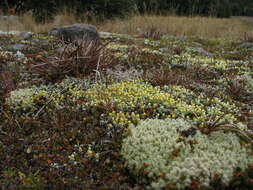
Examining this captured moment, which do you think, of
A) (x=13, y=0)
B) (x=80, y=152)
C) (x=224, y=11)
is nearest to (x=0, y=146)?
(x=80, y=152)

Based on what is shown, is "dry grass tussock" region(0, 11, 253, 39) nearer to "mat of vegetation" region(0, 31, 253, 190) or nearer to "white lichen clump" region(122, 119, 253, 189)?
"mat of vegetation" region(0, 31, 253, 190)

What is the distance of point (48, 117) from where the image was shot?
3627mm

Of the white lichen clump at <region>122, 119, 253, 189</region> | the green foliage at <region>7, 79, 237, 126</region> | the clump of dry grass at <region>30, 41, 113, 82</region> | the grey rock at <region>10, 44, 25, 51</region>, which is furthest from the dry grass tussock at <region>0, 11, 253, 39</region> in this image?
the white lichen clump at <region>122, 119, 253, 189</region>

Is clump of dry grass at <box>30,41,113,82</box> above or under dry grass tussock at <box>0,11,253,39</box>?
under

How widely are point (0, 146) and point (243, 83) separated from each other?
4.53 m

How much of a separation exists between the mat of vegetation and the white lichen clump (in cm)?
1

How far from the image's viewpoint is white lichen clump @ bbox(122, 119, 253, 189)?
7.84ft

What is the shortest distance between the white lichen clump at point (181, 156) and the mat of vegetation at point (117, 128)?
0.01 meters

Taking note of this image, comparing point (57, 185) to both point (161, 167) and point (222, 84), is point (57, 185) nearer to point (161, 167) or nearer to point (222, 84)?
point (161, 167)

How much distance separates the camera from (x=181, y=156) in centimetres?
261

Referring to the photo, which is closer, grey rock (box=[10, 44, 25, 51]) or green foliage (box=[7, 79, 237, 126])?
green foliage (box=[7, 79, 237, 126])

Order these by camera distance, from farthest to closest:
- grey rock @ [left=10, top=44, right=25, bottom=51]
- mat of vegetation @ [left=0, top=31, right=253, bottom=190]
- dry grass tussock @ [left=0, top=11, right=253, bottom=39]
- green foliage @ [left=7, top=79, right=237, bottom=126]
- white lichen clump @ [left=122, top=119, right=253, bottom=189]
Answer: dry grass tussock @ [left=0, top=11, right=253, bottom=39]
grey rock @ [left=10, top=44, right=25, bottom=51]
green foliage @ [left=7, top=79, right=237, bottom=126]
mat of vegetation @ [left=0, top=31, right=253, bottom=190]
white lichen clump @ [left=122, top=119, right=253, bottom=189]

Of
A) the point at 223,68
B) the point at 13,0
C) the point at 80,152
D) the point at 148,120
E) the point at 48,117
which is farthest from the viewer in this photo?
the point at 13,0

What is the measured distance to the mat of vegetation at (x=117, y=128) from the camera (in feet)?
8.21
